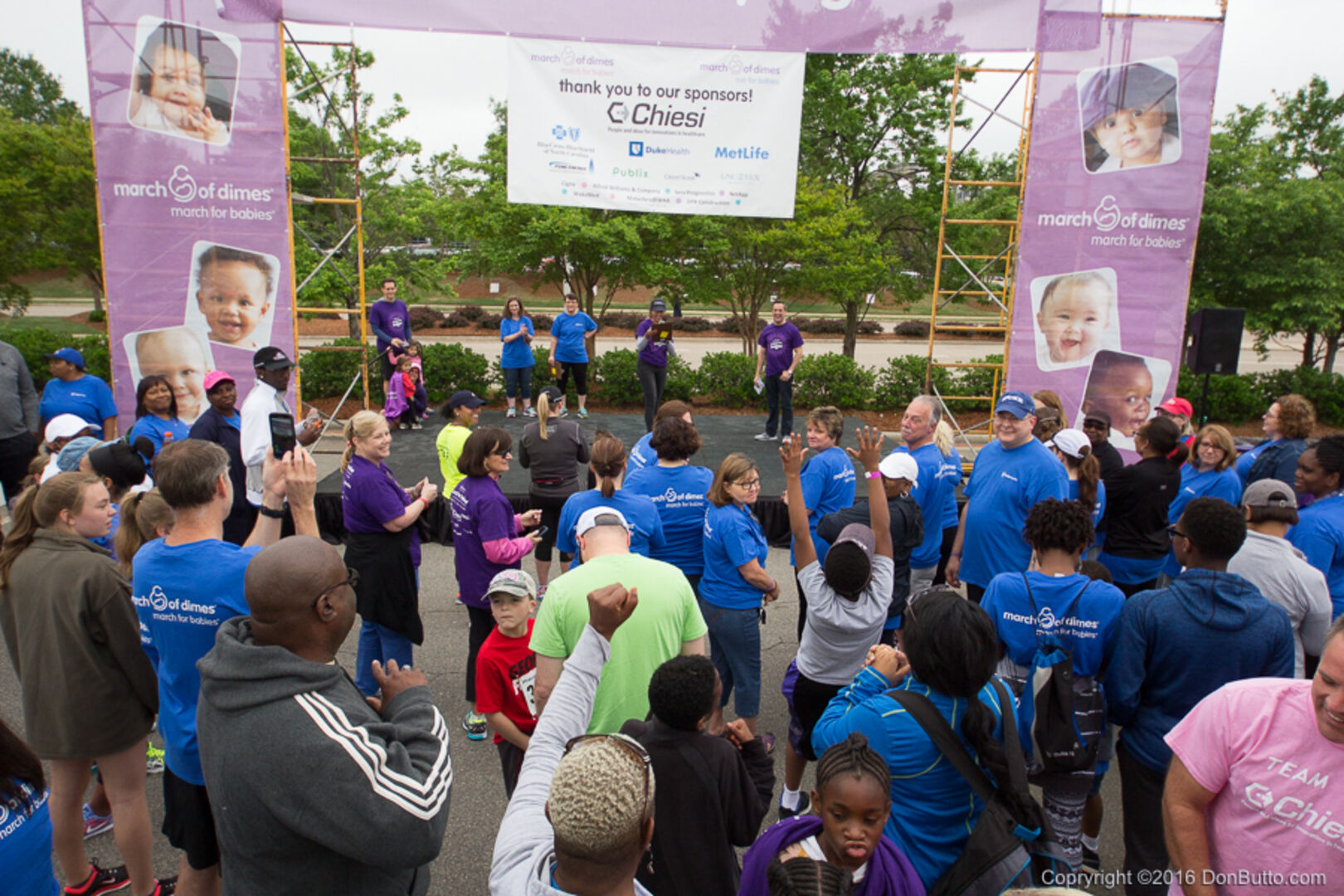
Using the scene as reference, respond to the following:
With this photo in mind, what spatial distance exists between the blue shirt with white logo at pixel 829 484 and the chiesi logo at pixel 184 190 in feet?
22.1

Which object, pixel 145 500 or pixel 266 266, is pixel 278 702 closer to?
pixel 145 500

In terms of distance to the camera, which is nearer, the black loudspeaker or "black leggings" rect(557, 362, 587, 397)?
the black loudspeaker

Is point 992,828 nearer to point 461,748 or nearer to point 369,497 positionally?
point 461,748

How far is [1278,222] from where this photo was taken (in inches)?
511

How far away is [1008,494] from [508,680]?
3101 millimetres

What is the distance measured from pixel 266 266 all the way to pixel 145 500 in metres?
5.93

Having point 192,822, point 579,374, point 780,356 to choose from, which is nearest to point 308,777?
point 192,822

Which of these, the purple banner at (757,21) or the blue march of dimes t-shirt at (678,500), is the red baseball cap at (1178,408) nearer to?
the purple banner at (757,21)

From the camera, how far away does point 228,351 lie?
27.4 ft

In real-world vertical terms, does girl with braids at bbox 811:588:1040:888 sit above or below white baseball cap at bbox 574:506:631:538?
below

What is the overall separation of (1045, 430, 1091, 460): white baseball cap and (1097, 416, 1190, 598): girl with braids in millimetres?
361

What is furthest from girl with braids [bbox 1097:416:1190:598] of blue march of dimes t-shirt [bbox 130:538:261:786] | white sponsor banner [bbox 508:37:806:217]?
white sponsor banner [bbox 508:37:806:217]

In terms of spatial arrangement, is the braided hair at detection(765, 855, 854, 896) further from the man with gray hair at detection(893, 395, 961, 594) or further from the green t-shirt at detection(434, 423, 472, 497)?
the green t-shirt at detection(434, 423, 472, 497)

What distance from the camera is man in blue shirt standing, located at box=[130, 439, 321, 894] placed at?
2541mm
